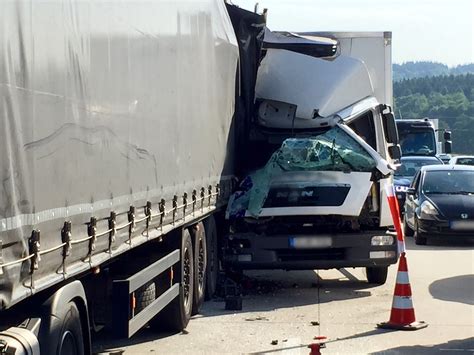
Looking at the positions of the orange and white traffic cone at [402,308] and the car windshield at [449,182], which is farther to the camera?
the car windshield at [449,182]

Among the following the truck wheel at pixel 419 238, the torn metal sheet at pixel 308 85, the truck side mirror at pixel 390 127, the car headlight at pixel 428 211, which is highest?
the torn metal sheet at pixel 308 85

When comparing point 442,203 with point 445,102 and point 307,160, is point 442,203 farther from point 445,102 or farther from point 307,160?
point 445,102

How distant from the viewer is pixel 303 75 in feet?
45.6

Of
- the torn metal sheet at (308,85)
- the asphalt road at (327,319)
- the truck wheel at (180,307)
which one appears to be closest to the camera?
the asphalt road at (327,319)

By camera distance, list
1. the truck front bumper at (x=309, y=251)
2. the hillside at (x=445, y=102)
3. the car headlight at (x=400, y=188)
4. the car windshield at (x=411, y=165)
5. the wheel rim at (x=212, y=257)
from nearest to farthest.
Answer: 1. the wheel rim at (x=212, y=257)
2. the truck front bumper at (x=309, y=251)
3. the car headlight at (x=400, y=188)
4. the car windshield at (x=411, y=165)
5. the hillside at (x=445, y=102)

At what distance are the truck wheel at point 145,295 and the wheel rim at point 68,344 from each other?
84.6 inches

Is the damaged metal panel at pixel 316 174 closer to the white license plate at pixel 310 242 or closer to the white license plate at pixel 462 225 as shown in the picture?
the white license plate at pixel 310 242

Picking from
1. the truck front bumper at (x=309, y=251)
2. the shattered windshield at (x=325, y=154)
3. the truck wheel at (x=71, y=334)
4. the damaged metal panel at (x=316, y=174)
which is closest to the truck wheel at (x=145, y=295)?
the truck wheel at (x=71, y=334)

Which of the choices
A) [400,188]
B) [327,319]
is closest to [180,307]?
[327,319]

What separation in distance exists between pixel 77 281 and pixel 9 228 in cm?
151

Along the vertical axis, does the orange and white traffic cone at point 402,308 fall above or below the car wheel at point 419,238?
above

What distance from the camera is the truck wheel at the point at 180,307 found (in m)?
10.5

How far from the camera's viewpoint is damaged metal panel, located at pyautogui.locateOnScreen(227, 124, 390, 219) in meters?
13.1

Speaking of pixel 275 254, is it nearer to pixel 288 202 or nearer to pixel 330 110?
pixel 288 202
